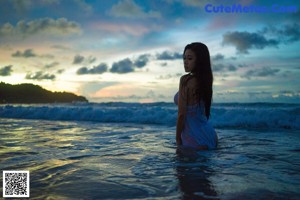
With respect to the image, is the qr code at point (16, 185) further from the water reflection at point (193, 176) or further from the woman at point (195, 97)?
the woman at point (195, 97)

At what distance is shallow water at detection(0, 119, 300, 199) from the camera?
9.23 feet

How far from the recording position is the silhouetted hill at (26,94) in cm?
4912

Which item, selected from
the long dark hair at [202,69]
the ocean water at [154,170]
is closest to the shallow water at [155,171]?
the ocean water at [154,170]

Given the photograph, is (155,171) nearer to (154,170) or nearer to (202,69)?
(154,170)

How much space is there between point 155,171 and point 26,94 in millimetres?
53862

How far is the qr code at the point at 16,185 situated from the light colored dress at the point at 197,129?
302 centimetres

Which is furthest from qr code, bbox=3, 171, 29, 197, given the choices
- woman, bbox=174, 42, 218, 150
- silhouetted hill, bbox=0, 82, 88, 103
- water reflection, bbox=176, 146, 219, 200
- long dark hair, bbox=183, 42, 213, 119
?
silhouetted hill, bbox=0, 82, 88, 103

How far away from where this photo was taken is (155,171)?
3736 mm

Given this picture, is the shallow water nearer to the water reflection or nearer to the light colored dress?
the water reflection

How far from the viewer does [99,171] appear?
371 cm

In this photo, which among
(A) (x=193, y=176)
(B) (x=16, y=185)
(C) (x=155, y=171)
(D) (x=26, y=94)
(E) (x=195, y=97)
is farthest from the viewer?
(D) (x=26, y=94)

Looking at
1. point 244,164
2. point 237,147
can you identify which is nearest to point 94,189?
point 244,164

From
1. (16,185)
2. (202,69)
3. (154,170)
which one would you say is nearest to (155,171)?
(154,170)

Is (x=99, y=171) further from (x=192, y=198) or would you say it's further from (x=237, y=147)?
(x=237, y=147)
